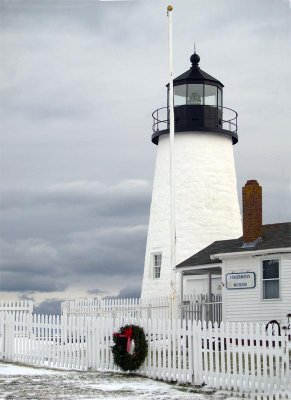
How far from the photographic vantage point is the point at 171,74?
27703 millimetres

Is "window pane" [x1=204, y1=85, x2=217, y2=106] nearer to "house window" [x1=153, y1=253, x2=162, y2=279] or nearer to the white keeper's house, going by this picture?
"house window" [x1=153, y1=253, x2=162, y2=279]

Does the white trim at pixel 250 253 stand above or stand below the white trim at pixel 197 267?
above

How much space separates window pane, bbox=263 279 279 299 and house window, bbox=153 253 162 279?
9.21 metres

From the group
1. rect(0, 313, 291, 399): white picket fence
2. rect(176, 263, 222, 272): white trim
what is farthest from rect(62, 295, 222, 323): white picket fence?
rect(0, 313, 291, 399): white picket fence

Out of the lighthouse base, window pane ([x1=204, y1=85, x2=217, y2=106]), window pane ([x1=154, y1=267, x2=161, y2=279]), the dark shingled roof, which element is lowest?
window pane ([x1=154, y1=267, x2=161, y2=279])

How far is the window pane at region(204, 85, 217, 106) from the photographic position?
33.2m

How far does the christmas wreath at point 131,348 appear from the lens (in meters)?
17.5

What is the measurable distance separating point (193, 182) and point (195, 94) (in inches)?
159

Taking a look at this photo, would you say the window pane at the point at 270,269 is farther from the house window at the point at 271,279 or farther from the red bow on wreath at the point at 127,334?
the red bow on wreath at the point at 127,334

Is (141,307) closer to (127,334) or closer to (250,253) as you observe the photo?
(250,253)

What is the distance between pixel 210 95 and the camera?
109ft

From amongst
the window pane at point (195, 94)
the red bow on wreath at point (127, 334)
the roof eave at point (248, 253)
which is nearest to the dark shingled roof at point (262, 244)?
the roof eave at point (248, 253)

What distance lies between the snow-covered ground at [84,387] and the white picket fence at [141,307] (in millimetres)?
10471

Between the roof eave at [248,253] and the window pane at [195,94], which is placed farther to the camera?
the window pane at [195,94]
